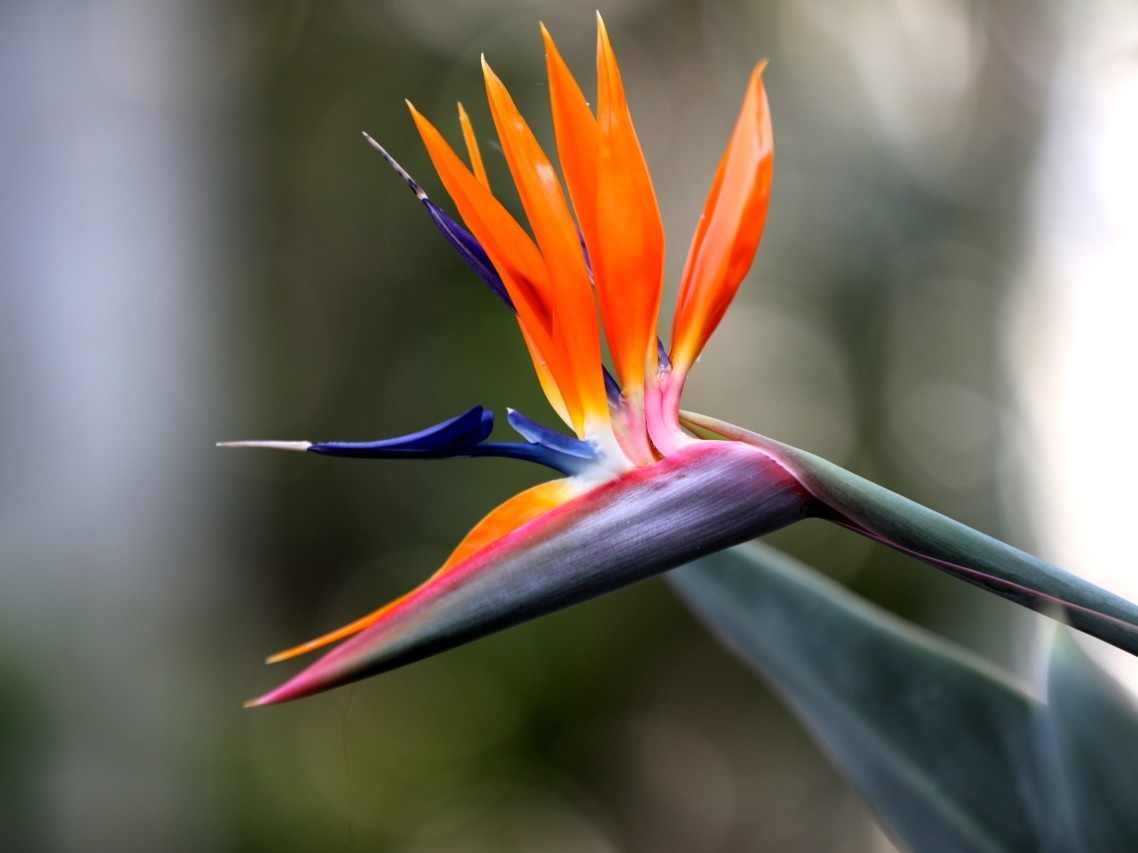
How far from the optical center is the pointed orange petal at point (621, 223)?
0.28 m

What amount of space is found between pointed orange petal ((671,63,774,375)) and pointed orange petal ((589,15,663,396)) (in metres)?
0.01

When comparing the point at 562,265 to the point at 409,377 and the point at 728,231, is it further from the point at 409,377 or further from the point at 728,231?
the point at 409,377

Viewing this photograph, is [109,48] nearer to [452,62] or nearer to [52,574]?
[452,62]

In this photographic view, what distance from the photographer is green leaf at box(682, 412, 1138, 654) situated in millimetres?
219

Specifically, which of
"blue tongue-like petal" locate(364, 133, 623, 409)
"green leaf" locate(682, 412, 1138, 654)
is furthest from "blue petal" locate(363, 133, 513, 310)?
"green leaf" locate(682, 412, 1138, 654)

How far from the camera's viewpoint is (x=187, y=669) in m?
1.94

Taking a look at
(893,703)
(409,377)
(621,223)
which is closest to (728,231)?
(621,223)

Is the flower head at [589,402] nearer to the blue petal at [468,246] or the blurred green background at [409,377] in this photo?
the blue petal at [468,246]

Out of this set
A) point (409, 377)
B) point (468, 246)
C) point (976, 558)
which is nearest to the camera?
point (976, 558)

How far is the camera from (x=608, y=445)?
30cm

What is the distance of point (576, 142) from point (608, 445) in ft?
0.31

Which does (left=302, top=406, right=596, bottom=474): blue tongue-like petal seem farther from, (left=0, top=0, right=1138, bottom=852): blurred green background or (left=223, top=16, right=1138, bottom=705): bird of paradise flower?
(left=0, top=0, right=1138, bottom=852): blurred green background

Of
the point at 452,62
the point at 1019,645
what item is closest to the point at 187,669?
the point at 452,62

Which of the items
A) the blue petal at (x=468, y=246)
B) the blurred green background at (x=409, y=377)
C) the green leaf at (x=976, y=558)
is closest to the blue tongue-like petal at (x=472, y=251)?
the blue petal at (x=468, y=246)
